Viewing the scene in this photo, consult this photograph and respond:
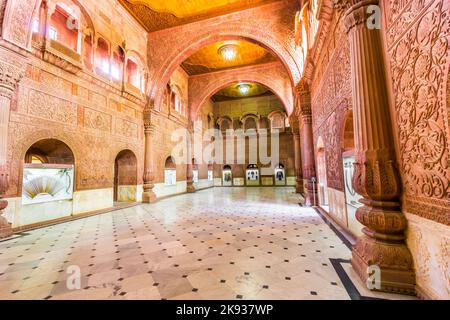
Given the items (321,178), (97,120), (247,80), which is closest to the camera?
(321,178)

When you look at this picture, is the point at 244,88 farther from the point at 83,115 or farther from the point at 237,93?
the point at 83,115

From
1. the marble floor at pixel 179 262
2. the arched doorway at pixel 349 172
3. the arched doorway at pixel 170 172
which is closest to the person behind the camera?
the marble floor at pixel 179 262

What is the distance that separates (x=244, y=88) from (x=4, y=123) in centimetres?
1370

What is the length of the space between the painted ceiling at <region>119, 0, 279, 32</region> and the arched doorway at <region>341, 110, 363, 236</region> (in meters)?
6.31

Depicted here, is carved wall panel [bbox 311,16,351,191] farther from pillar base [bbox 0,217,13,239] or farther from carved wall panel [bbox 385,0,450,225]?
pillar base [bbox 0,217,13,239]

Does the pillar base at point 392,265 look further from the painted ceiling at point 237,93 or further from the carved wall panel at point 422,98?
the painted ceiling at point 237,93

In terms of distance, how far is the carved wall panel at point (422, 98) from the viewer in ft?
5.18

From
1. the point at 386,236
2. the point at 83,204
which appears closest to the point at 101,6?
the point at 83,204

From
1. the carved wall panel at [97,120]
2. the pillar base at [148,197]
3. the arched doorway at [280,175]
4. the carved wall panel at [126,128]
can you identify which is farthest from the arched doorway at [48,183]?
the arched doorway at [280,175]

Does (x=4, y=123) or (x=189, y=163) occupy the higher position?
(x=4, y=123)

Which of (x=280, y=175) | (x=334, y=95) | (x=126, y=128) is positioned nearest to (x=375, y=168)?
(x=334, y=95)

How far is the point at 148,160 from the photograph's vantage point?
8641mm

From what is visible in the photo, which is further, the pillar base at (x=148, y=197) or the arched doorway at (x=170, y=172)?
the arched doorway at (x=170, y=172)
